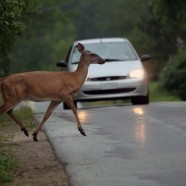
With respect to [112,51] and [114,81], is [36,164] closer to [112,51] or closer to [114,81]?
[114,81]

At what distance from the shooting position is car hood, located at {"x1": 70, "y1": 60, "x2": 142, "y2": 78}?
65.0 feet

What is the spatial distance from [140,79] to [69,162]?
961 centimetres

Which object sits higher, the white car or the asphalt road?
the asphalt road

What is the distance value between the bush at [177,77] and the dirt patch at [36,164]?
76.6 ft

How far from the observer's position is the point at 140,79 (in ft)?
65.6

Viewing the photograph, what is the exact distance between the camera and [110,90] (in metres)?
19.9

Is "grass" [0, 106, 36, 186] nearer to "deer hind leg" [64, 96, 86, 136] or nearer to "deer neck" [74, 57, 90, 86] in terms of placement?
"deer hind leg" [64, 96, 86, 136]

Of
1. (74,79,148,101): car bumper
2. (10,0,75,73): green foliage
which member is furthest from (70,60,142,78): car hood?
(10,0,75,73): green foliage

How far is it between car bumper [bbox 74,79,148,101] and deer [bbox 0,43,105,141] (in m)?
5.50

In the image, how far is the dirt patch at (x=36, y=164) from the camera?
30.9 feet

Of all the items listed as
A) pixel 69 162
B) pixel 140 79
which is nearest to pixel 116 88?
pixel 140 79

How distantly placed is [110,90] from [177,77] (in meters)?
17.5

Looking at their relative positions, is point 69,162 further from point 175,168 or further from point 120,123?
point 120,123

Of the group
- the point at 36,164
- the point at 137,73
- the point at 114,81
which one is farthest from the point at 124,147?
the point at 137,73
